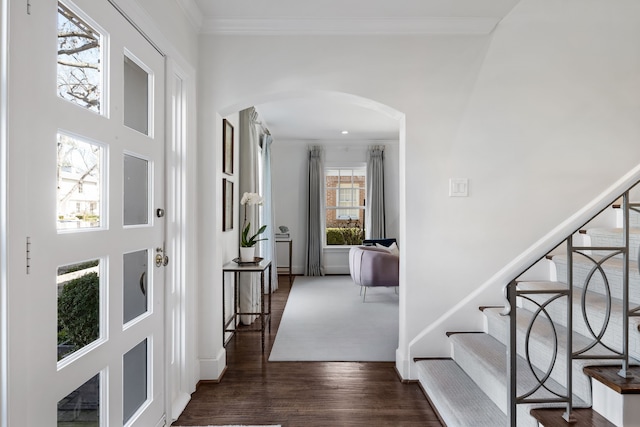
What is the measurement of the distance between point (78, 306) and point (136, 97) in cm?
102

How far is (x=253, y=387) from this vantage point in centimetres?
Result: 262

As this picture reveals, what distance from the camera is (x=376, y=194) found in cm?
729

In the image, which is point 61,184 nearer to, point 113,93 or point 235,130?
point 113,93

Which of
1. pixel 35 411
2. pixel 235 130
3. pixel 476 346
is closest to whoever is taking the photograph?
pixel 35 411

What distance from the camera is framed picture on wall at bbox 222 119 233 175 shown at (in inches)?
135

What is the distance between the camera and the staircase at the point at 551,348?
154 cm

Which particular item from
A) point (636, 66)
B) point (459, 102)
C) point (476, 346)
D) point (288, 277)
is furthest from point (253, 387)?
point (288, 277)

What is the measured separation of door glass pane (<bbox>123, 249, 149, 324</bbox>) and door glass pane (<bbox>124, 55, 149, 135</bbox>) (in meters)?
0.64

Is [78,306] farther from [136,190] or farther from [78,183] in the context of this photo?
[136,190]

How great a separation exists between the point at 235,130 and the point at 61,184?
2.76m

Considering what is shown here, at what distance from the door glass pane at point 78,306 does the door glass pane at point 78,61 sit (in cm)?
62

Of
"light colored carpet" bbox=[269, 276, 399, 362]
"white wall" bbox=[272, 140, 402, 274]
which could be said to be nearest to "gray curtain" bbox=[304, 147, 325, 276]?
"white wall" bbox=[272, 140, 402, 274]

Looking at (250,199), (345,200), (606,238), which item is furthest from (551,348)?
(345,200)

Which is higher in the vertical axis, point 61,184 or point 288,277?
point 61,184
